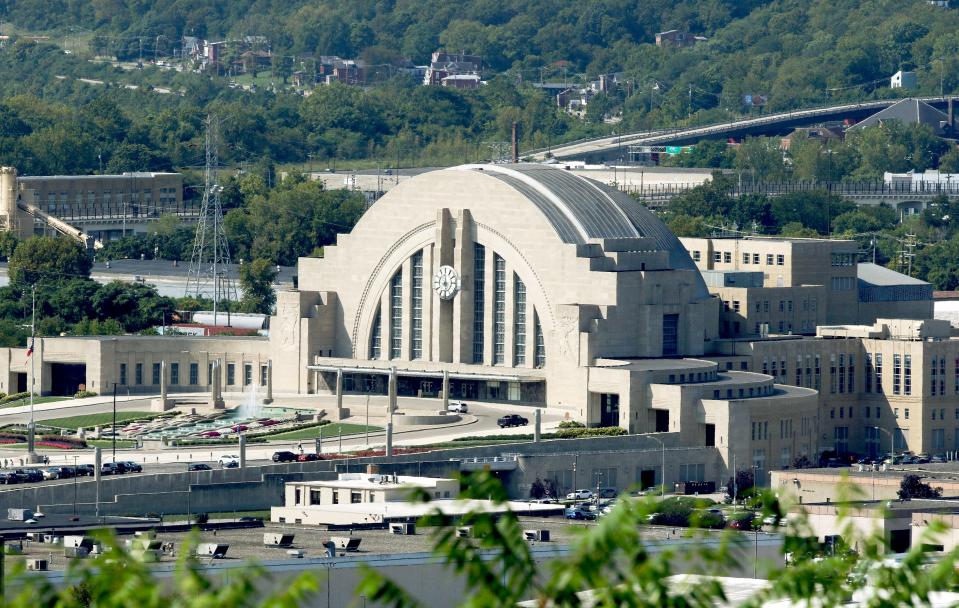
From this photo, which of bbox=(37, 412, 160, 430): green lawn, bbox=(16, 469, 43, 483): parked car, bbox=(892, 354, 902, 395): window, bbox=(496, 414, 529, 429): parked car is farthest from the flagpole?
bbox=(892, 354, 902, 395): window

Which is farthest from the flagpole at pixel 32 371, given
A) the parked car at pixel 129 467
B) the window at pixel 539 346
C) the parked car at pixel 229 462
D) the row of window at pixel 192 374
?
the window at pixel 539 346

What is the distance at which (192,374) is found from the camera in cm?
12888

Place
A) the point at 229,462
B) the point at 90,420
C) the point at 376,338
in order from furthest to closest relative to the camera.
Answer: the point at 376,338, the point at 90,420, the point at 229,462

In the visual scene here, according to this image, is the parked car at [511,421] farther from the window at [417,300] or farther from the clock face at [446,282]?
the window at [417,300]

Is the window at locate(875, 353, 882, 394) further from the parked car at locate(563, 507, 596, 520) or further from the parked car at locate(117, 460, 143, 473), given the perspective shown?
the parked car at locate(117, 460, 143, 473)

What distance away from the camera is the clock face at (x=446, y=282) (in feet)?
405

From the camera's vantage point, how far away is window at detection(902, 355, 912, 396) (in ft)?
400

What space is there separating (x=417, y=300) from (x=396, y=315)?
1399 mm

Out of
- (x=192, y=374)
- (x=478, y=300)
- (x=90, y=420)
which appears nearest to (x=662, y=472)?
(x=478, y=300)

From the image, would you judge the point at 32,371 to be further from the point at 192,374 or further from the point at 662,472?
→ the point at 662,472

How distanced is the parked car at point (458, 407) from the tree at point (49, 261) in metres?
44.4

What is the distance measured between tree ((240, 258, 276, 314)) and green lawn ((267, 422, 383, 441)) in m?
39.1

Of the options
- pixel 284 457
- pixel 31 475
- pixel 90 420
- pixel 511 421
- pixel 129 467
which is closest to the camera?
pixel 31 475

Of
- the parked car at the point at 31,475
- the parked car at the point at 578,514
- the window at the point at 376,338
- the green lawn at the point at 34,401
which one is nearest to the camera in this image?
the parked car at the point at 578,514
